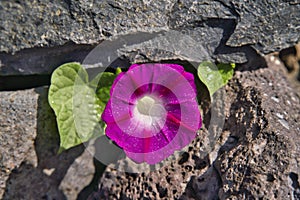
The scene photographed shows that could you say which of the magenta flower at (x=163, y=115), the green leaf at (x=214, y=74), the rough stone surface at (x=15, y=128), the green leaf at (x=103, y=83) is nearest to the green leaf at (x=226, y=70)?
the green leaf at (x=214, y=74)

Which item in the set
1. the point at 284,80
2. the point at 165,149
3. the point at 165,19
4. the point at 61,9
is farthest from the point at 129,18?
the point at 284,80

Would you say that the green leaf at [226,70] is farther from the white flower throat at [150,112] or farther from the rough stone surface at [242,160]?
the white flower throat at [150,112]

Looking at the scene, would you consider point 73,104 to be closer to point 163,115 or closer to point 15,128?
point 15,128

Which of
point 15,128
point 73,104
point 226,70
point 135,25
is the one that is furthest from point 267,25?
point 15,128

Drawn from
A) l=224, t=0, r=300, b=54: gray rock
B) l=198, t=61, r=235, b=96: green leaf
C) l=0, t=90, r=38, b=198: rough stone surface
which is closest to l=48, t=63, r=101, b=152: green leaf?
l=0, t=90, r=38, b=198: rough stone surface

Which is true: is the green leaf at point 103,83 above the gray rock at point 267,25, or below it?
below

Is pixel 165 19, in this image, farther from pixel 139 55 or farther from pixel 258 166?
pixel 258 166

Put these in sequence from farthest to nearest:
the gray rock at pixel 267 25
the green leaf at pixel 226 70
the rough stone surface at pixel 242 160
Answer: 1. the green leaf at pixel 226 70
2. the gray rock at pixel 267 25
3. the rough stone surface at pixel 242 160

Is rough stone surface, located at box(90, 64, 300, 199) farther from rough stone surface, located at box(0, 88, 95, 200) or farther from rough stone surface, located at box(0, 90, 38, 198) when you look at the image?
rough stone surface, located at box(0, 90, 38, 198)
